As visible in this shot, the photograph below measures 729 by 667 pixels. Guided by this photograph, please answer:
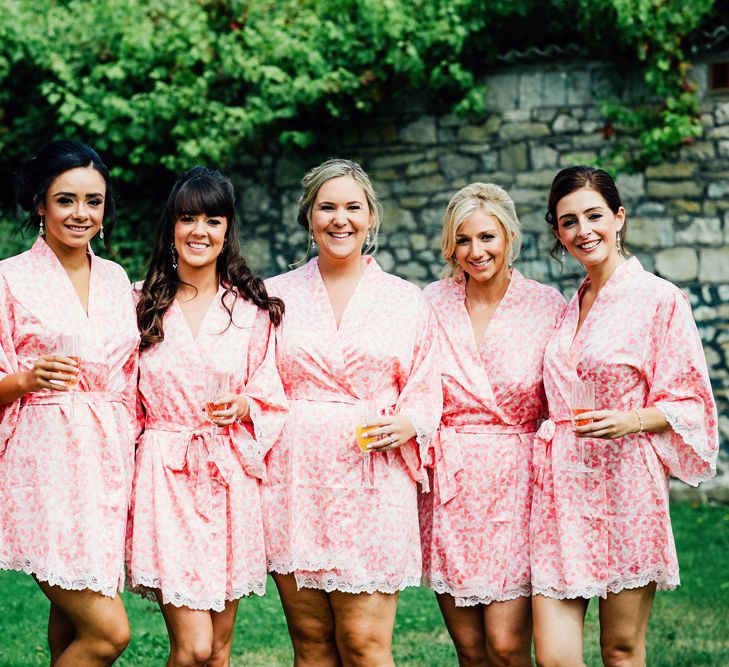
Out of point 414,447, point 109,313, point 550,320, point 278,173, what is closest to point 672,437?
point 550,320

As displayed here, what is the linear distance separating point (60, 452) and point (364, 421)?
3.78 ft

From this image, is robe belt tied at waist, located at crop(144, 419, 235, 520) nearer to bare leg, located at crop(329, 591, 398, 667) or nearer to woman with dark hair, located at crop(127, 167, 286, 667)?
woman with dark hair, located at crop(127, 167, 286, 667)

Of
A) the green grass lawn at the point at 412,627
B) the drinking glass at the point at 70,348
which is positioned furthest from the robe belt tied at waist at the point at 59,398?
the green grass lawn at the point at 412,627

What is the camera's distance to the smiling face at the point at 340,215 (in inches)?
173

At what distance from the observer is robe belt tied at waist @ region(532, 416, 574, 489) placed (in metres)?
4.18

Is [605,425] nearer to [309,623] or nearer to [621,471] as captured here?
[621,471]

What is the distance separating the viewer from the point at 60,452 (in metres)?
3.95

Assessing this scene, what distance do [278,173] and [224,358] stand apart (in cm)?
632

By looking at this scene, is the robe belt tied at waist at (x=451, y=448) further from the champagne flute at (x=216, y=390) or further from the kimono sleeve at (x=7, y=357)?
the kimono sleeve at (x=7, y=357)

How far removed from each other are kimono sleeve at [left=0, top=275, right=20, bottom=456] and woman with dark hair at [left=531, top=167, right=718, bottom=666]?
2053mm

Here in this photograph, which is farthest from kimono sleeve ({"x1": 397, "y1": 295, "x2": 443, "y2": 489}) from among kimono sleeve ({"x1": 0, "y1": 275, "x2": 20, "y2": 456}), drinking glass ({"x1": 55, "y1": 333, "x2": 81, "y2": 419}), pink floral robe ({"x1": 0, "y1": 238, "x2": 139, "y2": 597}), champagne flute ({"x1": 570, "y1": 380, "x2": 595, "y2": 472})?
kimono sleeve ({"x1": 0, "y1": 275, "x2": 20, "y2": 456})

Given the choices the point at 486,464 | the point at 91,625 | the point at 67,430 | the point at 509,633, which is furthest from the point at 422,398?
the point at 91,625

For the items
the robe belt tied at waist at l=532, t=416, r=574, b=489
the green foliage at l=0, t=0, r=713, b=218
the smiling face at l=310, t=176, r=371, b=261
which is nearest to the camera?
the robe belt tied at waist at l=532, t=416, r=574, b=489

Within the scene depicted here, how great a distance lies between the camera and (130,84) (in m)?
10.4
